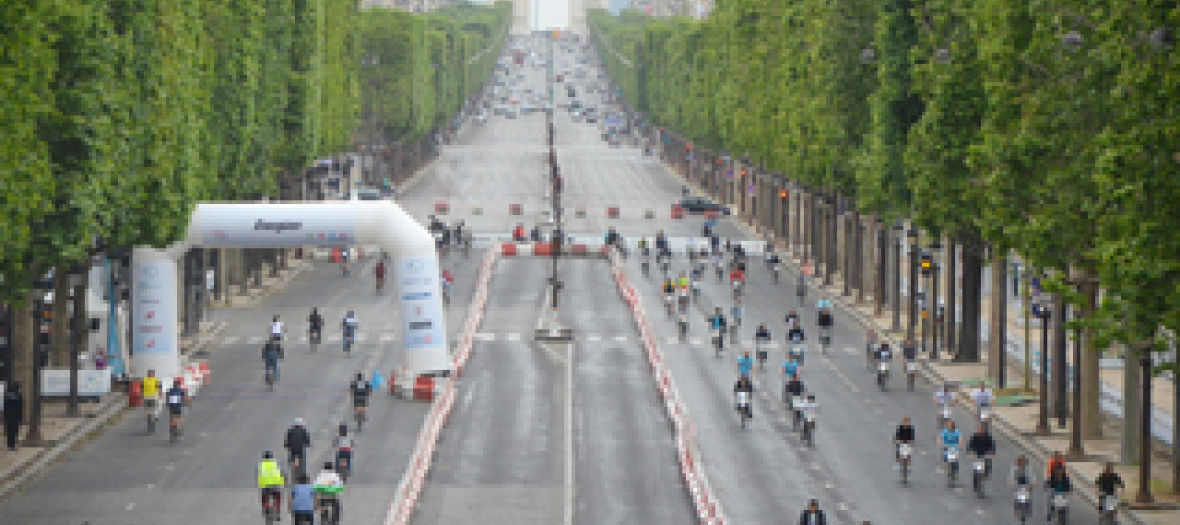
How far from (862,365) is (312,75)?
1559 inches

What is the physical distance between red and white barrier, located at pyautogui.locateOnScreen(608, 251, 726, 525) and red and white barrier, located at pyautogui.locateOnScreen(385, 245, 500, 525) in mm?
6382

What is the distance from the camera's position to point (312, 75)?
99.8 metres

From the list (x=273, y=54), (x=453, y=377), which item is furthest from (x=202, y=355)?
(x=273, y=54)

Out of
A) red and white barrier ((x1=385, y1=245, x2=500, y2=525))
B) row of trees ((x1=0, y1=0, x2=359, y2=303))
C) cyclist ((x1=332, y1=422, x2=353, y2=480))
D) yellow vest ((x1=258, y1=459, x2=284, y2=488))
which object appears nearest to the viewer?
yellow vest ((x1=258, y1=459, x2=284, y2=488))

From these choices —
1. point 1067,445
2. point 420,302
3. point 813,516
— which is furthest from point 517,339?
point 813,516

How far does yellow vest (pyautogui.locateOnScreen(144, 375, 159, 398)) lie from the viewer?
182 ft

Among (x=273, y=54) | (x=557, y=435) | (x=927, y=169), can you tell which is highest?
(x=273, y=54)

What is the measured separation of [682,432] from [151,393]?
584 inches

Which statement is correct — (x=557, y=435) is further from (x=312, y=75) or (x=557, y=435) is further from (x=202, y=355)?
(x=312, y=75)

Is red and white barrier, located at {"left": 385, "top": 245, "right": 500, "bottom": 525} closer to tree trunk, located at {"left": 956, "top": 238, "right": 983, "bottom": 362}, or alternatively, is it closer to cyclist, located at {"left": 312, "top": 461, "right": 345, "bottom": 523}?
cyclist, located at {"left": 312, "top": 461, "right": 345, "bottom": 523}

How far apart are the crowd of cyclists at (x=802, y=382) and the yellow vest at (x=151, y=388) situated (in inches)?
643

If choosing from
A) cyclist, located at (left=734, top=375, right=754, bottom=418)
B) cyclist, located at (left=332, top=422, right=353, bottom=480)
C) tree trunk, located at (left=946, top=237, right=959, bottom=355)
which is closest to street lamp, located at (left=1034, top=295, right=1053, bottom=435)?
cyclist, located at (left=734, top=375, right=754, bottom=418)

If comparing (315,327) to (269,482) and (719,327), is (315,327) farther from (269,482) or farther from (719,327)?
(269,482)

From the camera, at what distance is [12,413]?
51938 mm
